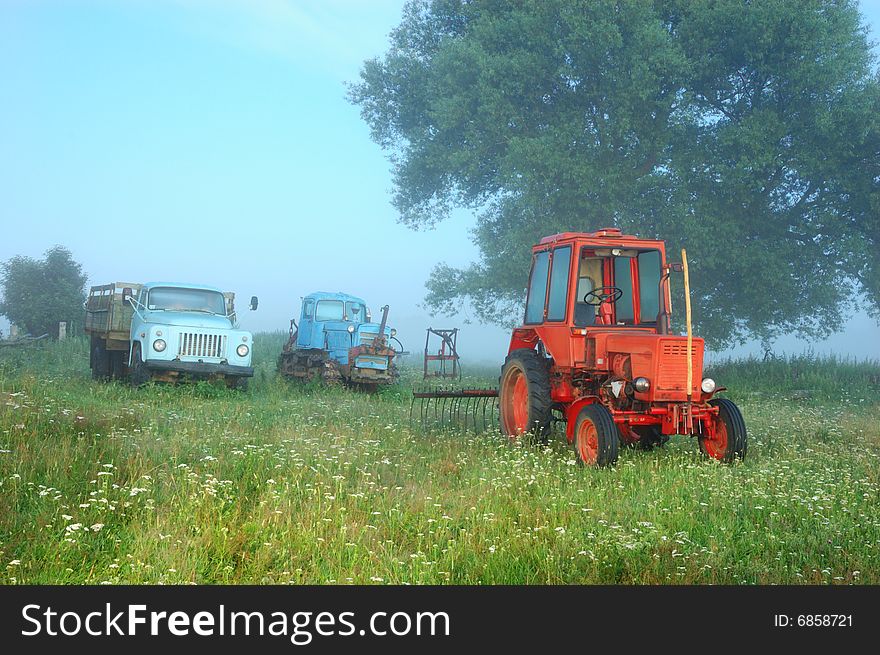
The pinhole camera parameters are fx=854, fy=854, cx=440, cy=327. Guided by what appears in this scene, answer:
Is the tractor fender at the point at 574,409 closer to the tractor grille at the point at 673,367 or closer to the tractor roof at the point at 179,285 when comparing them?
the tractor grille at the point at 673,367

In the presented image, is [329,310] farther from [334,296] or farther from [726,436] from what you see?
[726,436]

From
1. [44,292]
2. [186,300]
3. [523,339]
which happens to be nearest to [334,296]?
[186,300]

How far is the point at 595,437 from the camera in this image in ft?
32.1

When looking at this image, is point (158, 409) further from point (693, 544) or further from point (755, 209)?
point (755, 209)

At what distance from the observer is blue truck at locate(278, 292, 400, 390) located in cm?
2069

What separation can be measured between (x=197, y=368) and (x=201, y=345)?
0.67m

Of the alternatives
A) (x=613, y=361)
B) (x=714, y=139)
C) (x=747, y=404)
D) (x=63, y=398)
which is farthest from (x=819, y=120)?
(x=63, y=398)

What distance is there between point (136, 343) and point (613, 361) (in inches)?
458

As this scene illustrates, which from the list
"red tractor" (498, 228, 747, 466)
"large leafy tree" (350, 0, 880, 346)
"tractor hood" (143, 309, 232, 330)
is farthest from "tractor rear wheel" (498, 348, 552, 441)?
"large leafy tree" (350, 0, 880, 346)

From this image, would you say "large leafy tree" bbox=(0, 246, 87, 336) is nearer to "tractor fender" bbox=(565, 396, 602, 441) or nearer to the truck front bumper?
the truck front bumper

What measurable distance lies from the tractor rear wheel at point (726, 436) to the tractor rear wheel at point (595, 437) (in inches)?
53.0

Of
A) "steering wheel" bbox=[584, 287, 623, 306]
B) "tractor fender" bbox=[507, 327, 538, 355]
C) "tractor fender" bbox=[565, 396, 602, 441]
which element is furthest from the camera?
"tractor fender" bbox=[507, 327, 538, 355]

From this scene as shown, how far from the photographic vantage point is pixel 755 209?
26531mm

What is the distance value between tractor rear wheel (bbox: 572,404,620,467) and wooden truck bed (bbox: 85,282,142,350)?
1226cm
